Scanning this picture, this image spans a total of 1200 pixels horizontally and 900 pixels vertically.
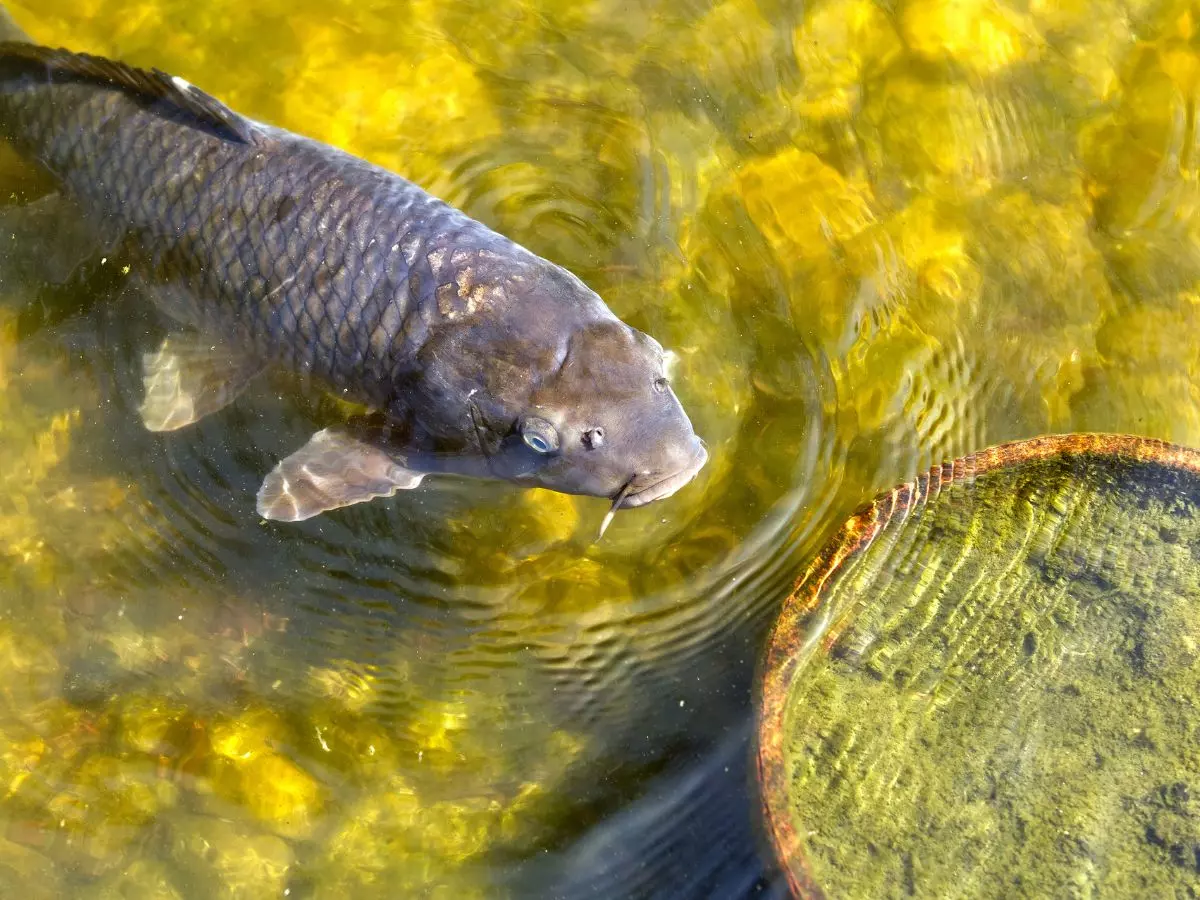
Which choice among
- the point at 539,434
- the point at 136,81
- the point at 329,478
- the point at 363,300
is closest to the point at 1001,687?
the point at 539,434

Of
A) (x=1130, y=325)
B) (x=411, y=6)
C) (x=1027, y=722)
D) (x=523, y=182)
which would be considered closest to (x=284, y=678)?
(x=523, y=182)

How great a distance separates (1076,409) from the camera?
4562 millimetres

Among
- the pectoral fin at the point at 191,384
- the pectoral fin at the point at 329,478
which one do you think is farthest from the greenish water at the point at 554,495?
the pectoral fin at the point at 329,478

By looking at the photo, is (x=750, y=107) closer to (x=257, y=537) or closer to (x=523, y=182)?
(x=523, y=182)

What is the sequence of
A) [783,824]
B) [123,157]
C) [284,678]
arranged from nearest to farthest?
[783,824] → [123,157] → [284,678]

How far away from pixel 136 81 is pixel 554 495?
7.83ft

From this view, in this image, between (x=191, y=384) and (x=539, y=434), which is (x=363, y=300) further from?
(x=191, y=384)

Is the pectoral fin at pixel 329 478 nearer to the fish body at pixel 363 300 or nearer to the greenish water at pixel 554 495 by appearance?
the fish body at pixel 363 300

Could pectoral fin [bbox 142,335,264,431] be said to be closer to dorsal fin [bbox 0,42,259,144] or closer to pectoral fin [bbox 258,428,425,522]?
pectoral fin [bbox 258,428,425,522]

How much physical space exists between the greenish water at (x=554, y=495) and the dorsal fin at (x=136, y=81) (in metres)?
0.89

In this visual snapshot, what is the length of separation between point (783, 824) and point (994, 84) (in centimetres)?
402

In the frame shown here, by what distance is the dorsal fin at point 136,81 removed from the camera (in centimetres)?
350

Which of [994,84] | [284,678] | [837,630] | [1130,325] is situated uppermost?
[994,84]

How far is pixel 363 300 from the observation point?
11.3 ft
